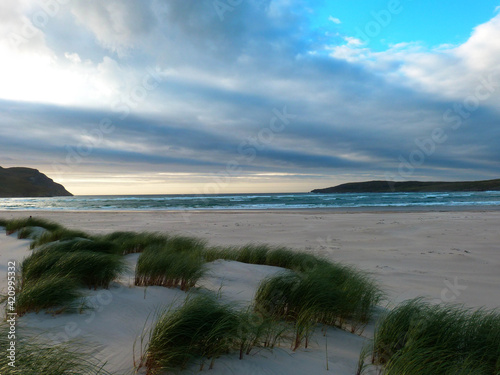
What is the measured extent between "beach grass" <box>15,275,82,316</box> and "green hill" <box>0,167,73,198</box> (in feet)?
411

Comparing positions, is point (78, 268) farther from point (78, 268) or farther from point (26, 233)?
point (26, 233)

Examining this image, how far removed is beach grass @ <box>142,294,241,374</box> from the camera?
2.34m

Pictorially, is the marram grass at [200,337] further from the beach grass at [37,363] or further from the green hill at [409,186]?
the green hill at [409,186]

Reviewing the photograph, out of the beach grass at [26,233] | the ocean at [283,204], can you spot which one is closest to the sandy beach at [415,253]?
the beach grass at [26,233]

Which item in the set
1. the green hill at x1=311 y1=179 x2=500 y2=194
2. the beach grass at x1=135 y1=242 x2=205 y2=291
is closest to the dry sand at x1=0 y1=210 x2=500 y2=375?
the beach grass at x1=135 y1=242 x2=205 y2=291

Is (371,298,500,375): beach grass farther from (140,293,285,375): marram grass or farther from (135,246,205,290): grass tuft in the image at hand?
(135,246,205,290): grass tuft

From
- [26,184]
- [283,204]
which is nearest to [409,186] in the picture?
→ [283,204]

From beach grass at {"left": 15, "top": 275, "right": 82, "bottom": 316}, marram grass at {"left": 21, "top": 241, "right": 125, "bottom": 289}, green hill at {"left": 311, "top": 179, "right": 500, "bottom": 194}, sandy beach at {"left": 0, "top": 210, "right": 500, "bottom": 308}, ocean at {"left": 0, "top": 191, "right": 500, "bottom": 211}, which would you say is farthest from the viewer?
green hill at {"left": 311, "top": 179, "right": 500, "bottom": 194}

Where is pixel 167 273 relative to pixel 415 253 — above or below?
above

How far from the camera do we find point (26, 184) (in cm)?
11412

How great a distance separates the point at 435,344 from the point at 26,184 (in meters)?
139

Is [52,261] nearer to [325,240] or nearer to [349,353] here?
[349,353]

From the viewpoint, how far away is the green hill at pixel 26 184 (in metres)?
108

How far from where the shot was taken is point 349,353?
291cm
